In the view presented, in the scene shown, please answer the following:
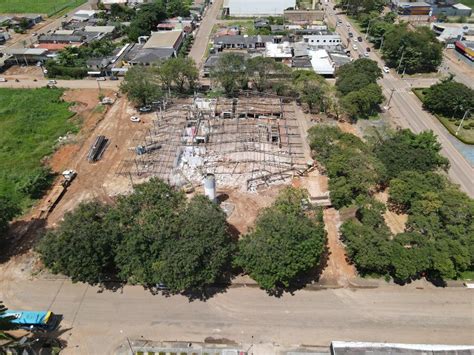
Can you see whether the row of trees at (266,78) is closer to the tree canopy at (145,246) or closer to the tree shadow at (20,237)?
the tree canopy at (145,246)

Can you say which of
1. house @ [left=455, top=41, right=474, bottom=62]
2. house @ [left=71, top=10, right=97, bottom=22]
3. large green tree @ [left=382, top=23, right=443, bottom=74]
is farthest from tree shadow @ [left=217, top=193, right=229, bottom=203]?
house @ [left=71, top=10, right=97, bottom=22]

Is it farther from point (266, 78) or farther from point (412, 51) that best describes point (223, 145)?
point (412, 51)

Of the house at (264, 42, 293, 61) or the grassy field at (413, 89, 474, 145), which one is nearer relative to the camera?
the grassy field at (413, 89, 474, 145)

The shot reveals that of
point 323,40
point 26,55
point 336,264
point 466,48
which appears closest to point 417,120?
point 336,264

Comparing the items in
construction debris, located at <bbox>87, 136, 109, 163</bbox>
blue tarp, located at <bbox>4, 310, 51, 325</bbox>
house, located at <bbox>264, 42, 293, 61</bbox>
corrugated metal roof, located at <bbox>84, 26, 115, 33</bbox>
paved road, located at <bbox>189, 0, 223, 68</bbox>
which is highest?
corrugated metal roof, located at <bbox>84, 26, 115, 33</bbox>

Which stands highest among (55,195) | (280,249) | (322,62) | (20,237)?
(280,249)

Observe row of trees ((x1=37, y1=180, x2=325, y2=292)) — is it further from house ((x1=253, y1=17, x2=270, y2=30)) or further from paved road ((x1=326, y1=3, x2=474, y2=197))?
house ((x1=253, y1=17, x2=270, y2=30))

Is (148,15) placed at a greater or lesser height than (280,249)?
greater

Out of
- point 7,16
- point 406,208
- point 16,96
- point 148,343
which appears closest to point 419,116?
point 406,208
